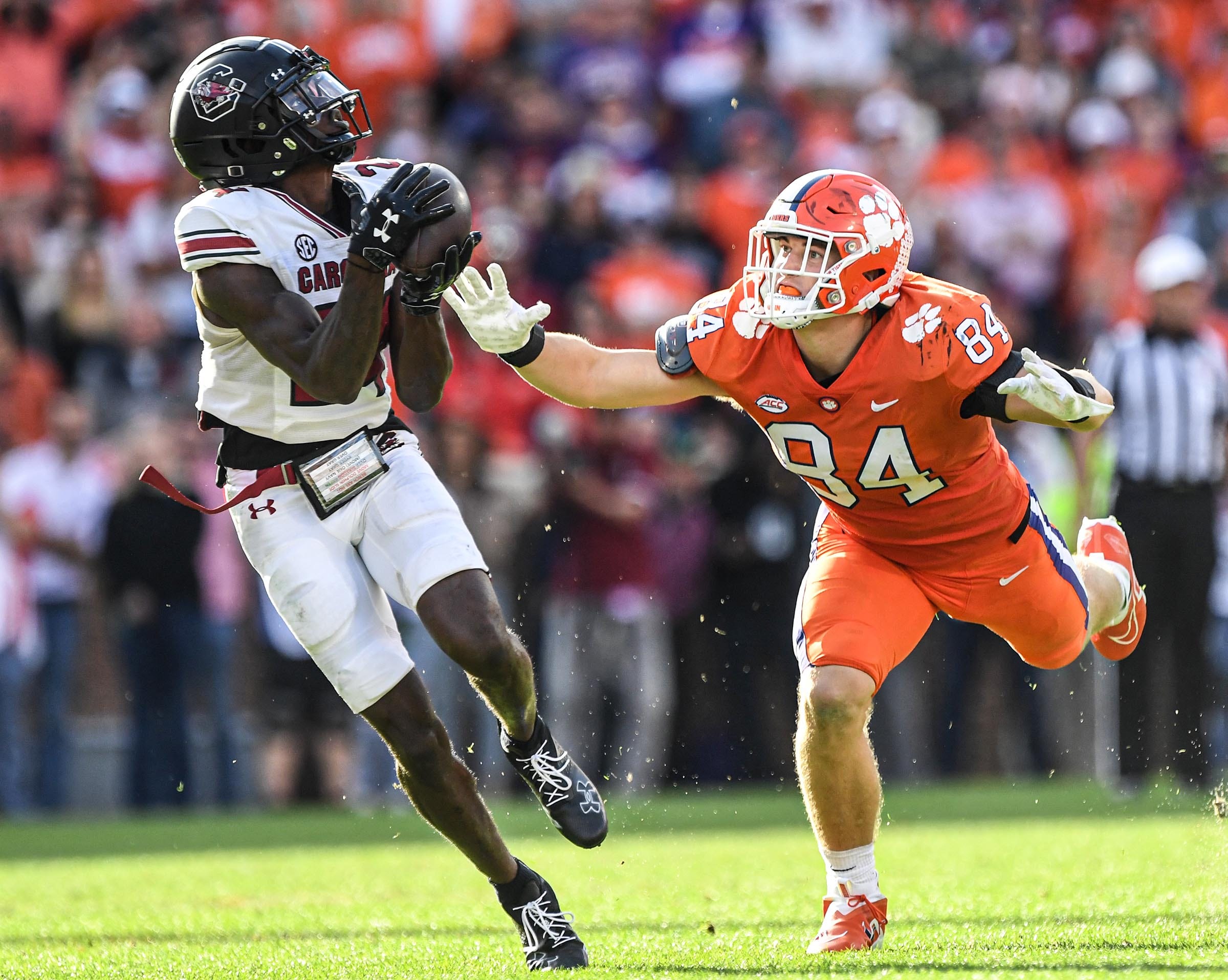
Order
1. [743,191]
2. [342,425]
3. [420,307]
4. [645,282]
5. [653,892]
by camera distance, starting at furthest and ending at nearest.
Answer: [743,191] < [645,282] < [653,892] < [342,425] < [420,307]

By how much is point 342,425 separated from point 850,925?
5.94ft

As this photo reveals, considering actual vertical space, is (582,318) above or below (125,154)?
below

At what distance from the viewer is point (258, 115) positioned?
4449mm

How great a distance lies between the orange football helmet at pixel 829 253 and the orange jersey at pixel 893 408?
107mm

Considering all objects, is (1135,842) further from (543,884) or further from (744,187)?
(744,187)

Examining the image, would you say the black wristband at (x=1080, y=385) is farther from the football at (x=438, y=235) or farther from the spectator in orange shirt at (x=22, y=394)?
the spectator in orange shirt at (x=22, y=394)

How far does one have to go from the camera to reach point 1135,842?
264 inches

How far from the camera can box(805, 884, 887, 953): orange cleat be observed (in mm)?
4336

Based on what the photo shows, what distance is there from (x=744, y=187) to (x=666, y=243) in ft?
1.88

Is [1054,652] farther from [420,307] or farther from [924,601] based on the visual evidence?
[420,307]

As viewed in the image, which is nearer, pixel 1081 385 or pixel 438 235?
pixel 438 235

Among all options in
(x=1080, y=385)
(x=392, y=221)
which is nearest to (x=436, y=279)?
(x=392, y=221)

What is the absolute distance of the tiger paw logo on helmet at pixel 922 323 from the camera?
14.7 feet

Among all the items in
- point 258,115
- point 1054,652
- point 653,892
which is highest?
point 258,115
